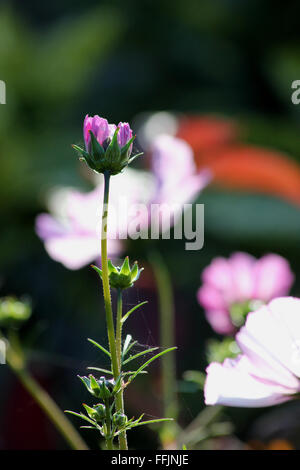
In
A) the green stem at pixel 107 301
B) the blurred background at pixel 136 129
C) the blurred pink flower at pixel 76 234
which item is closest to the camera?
the green stem at pixel 107 301

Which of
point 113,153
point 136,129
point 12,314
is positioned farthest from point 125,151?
point 136,129

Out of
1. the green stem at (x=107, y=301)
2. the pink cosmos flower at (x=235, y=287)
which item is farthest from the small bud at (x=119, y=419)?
the pink cosmos flower at (x=235, y=287)

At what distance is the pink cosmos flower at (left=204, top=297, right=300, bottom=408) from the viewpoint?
0.17m

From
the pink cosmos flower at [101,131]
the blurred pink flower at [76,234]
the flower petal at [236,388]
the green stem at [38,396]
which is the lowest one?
the green stem at [38,396]

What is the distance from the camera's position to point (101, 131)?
0.57ft

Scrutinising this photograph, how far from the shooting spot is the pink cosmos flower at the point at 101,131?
17 cm

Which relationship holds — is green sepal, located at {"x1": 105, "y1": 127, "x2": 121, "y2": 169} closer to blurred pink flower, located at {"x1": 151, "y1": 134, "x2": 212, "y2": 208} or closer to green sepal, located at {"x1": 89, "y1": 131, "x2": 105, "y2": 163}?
green sepal, located at {"x1": 89, "y1": 131, "x2": 105, "y2": 163}

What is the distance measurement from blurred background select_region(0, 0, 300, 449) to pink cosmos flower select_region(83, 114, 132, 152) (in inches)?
2.4

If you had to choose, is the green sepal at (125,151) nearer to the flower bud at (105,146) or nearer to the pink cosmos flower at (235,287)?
the flower bud at (105,146)

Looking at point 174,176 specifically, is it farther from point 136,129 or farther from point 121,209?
point 136,129

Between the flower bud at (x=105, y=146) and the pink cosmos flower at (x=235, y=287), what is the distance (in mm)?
135

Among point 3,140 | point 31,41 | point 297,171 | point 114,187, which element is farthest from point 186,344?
point 31,41

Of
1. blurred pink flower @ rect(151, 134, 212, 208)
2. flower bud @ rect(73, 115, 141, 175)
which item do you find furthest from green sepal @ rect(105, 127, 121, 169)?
blurred pink flower @ rect(151, 134, 212, 208)
